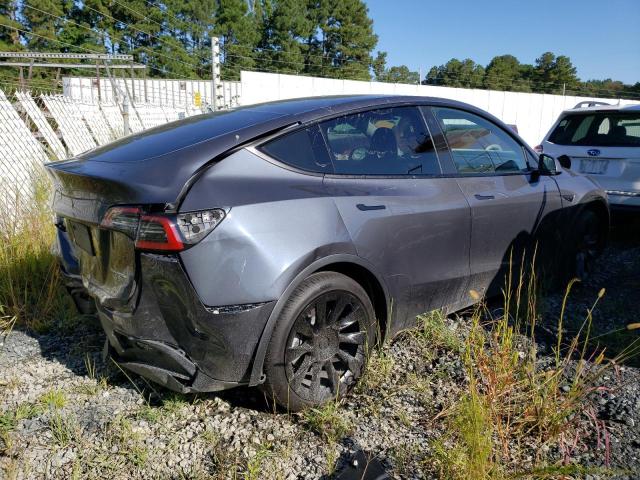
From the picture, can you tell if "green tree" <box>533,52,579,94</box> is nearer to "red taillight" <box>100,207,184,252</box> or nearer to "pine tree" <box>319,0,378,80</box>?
"pine tree" <box>319,0,378,80</box>

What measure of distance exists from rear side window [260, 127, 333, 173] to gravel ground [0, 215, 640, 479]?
1.26m

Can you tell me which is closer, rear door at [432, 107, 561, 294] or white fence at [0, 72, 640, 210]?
rear door at [432, 107, 561, 294]

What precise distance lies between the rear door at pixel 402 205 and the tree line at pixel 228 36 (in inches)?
1746

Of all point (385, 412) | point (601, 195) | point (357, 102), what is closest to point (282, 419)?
point (385, 412)

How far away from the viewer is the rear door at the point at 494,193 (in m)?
3.57

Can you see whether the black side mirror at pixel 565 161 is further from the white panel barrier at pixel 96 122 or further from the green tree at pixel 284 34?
the green tree at pixel 284 34

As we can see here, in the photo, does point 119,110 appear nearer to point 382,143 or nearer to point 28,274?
point 28,274

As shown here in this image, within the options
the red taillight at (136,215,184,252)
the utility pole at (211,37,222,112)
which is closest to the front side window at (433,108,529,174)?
the red taillight at (136,215,184,252)

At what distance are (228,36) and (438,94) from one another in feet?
143

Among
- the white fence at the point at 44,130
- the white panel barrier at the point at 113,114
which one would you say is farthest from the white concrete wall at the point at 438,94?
the white panel barrier at the point at 113,114

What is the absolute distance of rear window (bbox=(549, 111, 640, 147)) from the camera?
246 inches

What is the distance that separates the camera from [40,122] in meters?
9.59

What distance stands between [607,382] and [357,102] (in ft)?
7.24

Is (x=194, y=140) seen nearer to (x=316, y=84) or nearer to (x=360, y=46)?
(x=316, y=84)
